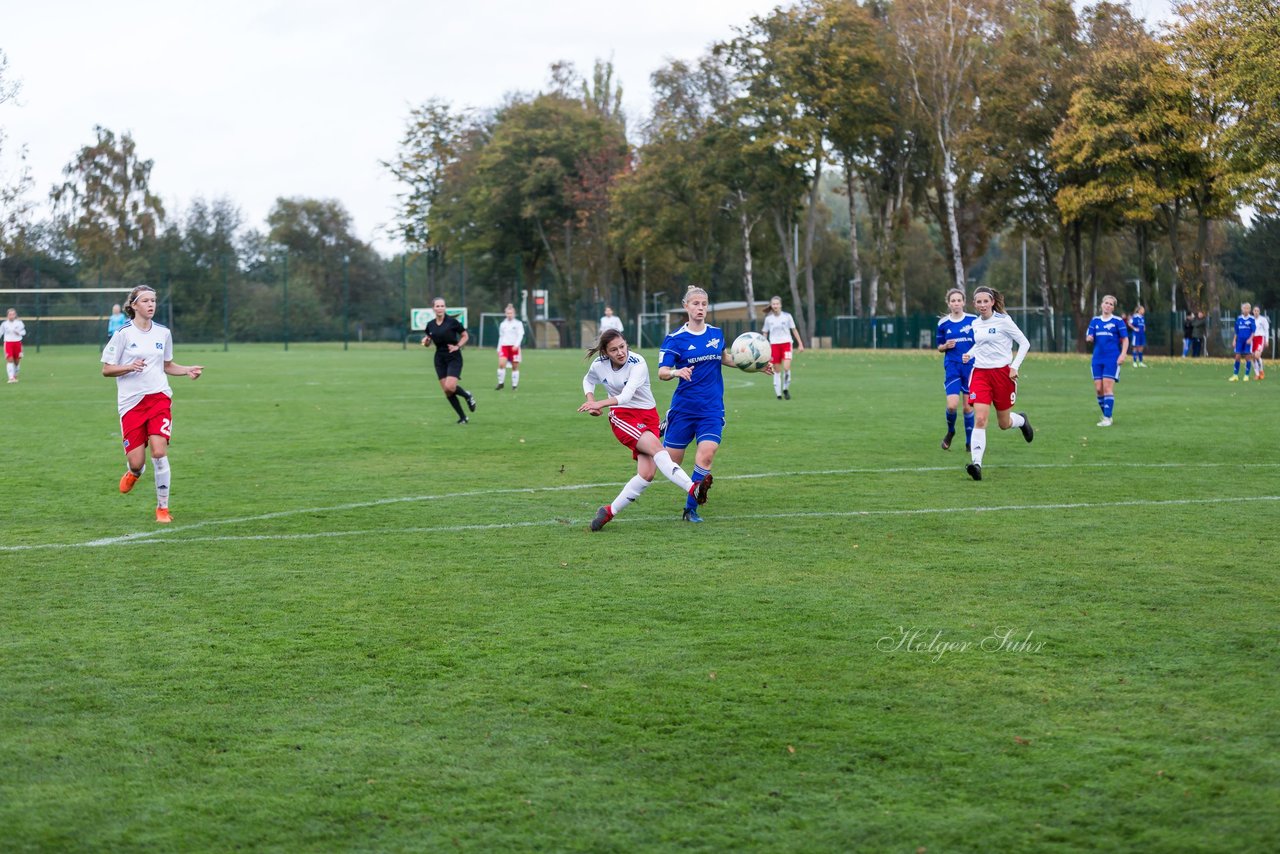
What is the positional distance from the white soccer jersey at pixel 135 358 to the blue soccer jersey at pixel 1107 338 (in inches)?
519

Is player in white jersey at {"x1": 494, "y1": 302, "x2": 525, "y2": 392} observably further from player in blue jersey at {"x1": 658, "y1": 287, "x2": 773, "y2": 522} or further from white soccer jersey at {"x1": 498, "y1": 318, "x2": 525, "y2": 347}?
player in blue jersey at {"x1": 658, "y1": 287, "x2": 773, "y2": 522}

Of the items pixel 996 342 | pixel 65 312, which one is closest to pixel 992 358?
pixel 996 342

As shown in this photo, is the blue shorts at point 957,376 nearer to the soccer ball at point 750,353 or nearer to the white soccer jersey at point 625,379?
the soccer ball at point 750,353

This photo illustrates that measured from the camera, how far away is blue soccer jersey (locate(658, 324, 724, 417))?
11.3 meters

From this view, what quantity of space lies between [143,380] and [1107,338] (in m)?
14.1

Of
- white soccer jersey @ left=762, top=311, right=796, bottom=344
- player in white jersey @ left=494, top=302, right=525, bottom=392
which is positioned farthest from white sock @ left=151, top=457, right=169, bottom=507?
player in white jersey @ left=494, top=302, right=525, bottom=392

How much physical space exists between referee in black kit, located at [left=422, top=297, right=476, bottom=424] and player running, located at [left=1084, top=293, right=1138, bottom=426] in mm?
9477

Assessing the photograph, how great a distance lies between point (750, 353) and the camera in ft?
40.4

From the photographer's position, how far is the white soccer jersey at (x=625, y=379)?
1069cm

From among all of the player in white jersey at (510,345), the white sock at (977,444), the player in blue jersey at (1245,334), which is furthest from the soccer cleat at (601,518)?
the player in blue jersey at (1245,334)

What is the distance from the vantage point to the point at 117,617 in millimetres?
7449

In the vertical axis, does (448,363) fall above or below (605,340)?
below

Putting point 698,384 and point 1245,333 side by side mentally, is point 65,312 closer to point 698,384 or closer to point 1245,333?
point 1245,333

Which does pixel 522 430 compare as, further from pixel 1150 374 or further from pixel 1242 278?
pixel 1242 278
